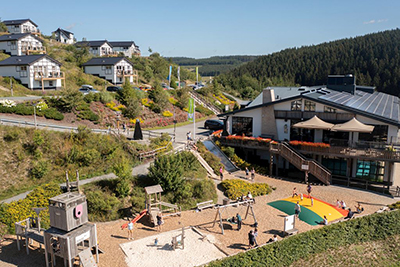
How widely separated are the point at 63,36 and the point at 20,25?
73.1 feet

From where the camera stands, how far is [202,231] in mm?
19750

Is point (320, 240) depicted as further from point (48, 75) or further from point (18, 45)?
point (18, 45)

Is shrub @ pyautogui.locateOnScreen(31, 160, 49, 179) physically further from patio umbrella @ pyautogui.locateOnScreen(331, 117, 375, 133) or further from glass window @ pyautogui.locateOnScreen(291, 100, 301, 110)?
patio umbrella @ pyautogui.locateOnScreen(331, 117, 375, 133)

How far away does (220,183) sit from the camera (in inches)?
1062

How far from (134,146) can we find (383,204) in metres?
20.1

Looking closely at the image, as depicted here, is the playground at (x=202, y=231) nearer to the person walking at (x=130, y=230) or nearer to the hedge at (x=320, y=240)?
the person walking at (x=130, y=230)

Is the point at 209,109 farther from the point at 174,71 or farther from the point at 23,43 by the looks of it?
the point at 23,43

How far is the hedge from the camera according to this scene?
16.1 meters

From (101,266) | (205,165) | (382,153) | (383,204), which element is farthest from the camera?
(205,165)

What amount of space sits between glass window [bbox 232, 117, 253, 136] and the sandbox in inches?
725

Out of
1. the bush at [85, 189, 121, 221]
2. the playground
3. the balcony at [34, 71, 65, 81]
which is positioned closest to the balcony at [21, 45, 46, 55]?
the balcony at [34, 71, 65, 81]

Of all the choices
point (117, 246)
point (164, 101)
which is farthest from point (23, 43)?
point (117, 246)

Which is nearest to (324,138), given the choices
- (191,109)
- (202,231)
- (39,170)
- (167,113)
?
(191,109)

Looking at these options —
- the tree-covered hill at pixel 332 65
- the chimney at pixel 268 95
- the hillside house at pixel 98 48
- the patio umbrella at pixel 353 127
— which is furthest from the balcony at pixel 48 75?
the tree-covered hill at pixel 332 65
